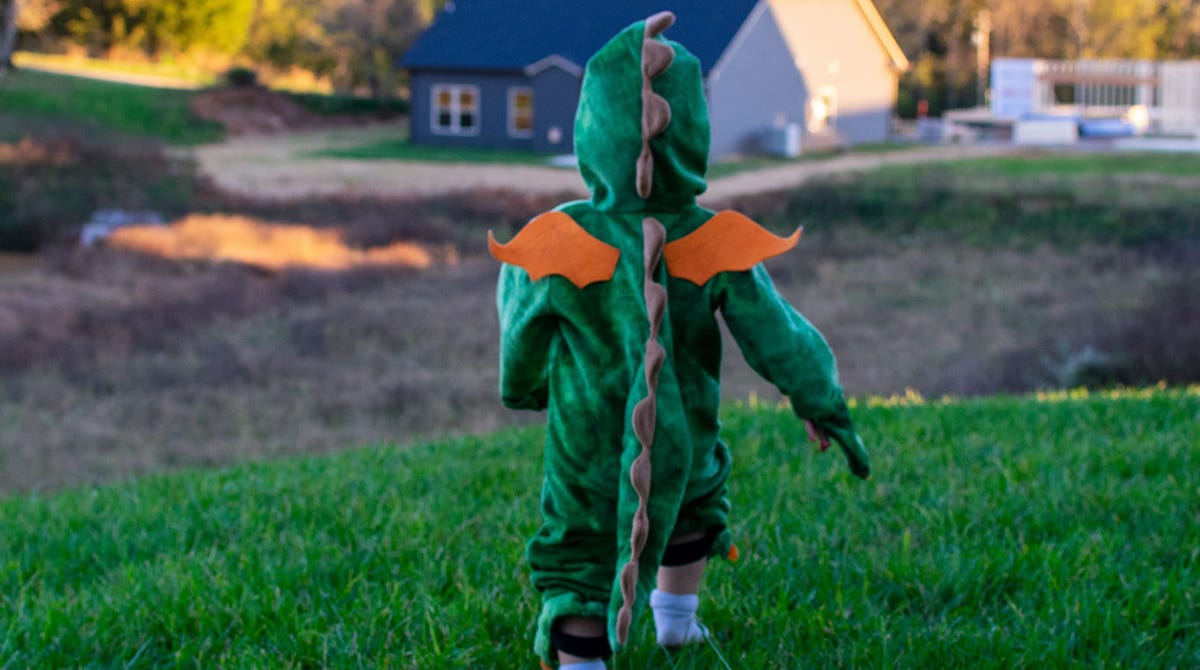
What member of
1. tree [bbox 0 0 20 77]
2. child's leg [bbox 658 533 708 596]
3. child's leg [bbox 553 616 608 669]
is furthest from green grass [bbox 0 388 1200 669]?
tree [bbox 0 0 20 77]

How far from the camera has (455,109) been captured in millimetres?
26047

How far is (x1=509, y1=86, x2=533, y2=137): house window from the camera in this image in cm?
2478

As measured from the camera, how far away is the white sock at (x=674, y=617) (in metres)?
2.75

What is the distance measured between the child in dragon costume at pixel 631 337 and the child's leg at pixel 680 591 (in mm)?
165

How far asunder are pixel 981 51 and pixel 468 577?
94.0 ft

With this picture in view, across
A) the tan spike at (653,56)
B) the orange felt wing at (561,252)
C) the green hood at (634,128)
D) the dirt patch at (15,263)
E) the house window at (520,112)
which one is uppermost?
the house window at (520,112)

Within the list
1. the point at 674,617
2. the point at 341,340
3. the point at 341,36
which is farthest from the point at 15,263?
the point at 341,36

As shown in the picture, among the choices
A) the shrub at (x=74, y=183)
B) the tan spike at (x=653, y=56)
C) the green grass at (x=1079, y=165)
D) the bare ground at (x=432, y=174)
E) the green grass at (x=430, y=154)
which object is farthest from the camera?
the green grass at (x=430, y=154)

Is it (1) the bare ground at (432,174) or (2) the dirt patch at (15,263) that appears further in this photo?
(1) the bare ground at (432,174)

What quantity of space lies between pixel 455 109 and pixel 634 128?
24354mm

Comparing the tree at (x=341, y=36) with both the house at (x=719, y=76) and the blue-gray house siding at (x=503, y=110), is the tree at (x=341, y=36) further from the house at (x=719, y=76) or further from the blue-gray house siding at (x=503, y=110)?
the house at (x=719, y=76)

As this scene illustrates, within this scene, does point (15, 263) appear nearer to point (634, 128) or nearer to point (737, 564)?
point (737, 564)

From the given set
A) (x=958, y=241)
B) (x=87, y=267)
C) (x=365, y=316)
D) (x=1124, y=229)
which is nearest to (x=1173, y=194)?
(x=1124, y=229)

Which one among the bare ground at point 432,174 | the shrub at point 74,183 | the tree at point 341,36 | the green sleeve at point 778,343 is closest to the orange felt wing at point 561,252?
the green sleeve at point 778,343
